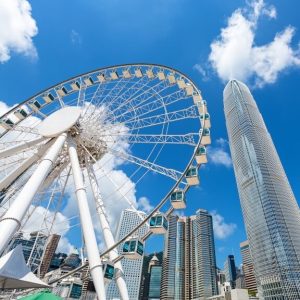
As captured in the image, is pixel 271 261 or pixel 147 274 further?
pixel 147 274

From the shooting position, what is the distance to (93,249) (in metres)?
11.3

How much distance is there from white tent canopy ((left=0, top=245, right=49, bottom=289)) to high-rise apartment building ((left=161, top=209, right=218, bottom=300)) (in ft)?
460

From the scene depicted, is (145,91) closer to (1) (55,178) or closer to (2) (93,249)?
(1) (55,178)

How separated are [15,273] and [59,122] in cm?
944

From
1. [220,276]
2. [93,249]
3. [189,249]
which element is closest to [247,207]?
[189,249]

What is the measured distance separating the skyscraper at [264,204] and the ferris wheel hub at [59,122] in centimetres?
11569

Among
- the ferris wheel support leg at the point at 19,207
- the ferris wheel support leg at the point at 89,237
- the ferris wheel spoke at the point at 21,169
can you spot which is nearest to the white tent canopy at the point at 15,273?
the ferris wheel support leg at the point at 19,207

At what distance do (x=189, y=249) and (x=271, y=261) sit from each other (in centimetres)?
6214

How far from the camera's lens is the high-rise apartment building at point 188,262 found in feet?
513

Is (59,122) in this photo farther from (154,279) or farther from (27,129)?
(154,279)

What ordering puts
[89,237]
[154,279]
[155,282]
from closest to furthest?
[89,237]
[155,282]
[154,279]

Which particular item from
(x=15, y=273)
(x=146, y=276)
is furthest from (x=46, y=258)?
(x=146, y=276)

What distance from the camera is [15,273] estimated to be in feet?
33.7

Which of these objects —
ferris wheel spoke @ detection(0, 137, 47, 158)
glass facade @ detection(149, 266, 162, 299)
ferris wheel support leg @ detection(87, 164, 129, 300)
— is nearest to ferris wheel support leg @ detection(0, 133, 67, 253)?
ferris wheel support leg @ detection(87, 164, 129, 300)
